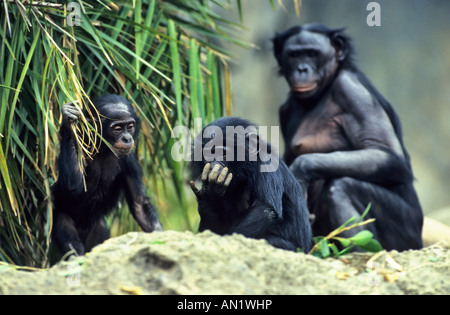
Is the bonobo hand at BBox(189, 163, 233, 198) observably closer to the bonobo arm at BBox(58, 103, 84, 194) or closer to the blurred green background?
the bonobo arm at BBox(58, 103, 84, 194)

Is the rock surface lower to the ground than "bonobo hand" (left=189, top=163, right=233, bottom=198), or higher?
Answer: lower

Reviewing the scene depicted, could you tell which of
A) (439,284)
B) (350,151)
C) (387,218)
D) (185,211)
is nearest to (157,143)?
(185,211)

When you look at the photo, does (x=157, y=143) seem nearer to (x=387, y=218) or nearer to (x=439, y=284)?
(x=387, y=218)

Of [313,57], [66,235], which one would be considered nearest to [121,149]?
[66,235]

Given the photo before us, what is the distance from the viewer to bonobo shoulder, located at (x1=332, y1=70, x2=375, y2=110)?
18.5 ft

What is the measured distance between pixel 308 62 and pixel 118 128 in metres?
2.34

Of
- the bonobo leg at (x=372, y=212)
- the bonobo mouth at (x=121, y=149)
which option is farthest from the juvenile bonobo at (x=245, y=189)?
the bonobo leg at (x=372, y=212)

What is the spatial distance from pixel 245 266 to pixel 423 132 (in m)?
8.46

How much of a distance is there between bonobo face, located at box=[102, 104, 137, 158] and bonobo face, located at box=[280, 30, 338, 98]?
6.85ft

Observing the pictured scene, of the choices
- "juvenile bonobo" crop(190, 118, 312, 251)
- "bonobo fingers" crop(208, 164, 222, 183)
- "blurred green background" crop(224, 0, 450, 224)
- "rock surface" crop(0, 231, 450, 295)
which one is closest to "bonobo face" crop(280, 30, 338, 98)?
"juvenile bonobo" crop(190, 118, 312, 251)

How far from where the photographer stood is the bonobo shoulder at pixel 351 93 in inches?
222

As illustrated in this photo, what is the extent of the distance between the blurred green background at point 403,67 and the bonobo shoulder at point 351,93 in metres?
4.67

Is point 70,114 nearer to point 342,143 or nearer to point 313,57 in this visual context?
point 342,143

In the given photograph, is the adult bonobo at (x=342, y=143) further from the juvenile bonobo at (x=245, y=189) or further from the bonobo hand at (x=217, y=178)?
the bonobo hand at (x=217, y=178)
